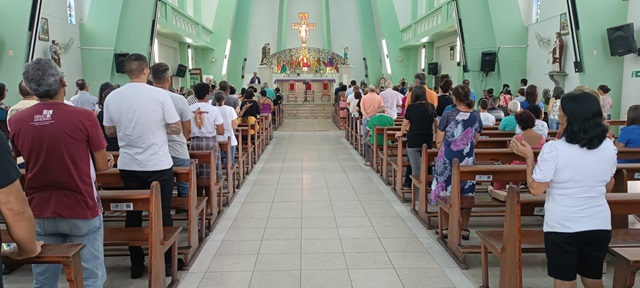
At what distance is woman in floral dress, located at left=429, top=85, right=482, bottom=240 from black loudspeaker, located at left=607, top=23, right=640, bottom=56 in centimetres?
736

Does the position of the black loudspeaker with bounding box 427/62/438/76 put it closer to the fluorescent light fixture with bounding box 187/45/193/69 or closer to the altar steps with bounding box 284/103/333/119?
the altar steps with bounding box 284/103/333/119

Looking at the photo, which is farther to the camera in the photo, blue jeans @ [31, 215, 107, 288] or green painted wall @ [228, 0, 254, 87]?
green painted wall @ [228, 0, 254, 87]

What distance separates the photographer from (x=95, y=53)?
13.4 m

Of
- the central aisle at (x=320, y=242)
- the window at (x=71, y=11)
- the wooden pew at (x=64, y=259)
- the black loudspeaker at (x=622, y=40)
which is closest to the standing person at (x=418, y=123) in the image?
the central aisle at (x=320, y=242)

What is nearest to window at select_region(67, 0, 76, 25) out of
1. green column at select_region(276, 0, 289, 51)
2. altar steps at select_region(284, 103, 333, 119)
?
altar steps at select_region(284, 103, 333, 119)

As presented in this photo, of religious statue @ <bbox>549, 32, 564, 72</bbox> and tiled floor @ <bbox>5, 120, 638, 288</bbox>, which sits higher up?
religious statue @ <bbox>549, 32, 564, 72</bbox>

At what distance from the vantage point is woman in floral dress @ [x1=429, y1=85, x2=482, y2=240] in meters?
4.67

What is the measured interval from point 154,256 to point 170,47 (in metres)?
18.6

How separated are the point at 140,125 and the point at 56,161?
3.39 ft

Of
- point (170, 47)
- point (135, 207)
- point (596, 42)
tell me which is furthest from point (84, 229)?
point (170, 47)

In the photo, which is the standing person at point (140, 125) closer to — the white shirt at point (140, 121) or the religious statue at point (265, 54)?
the white shirt at point (140, 121)

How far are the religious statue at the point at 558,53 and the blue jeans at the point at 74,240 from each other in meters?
12.4

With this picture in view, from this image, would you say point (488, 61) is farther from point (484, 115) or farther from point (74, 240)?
point (74, 240)

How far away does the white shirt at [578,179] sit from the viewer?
8.36 feet
